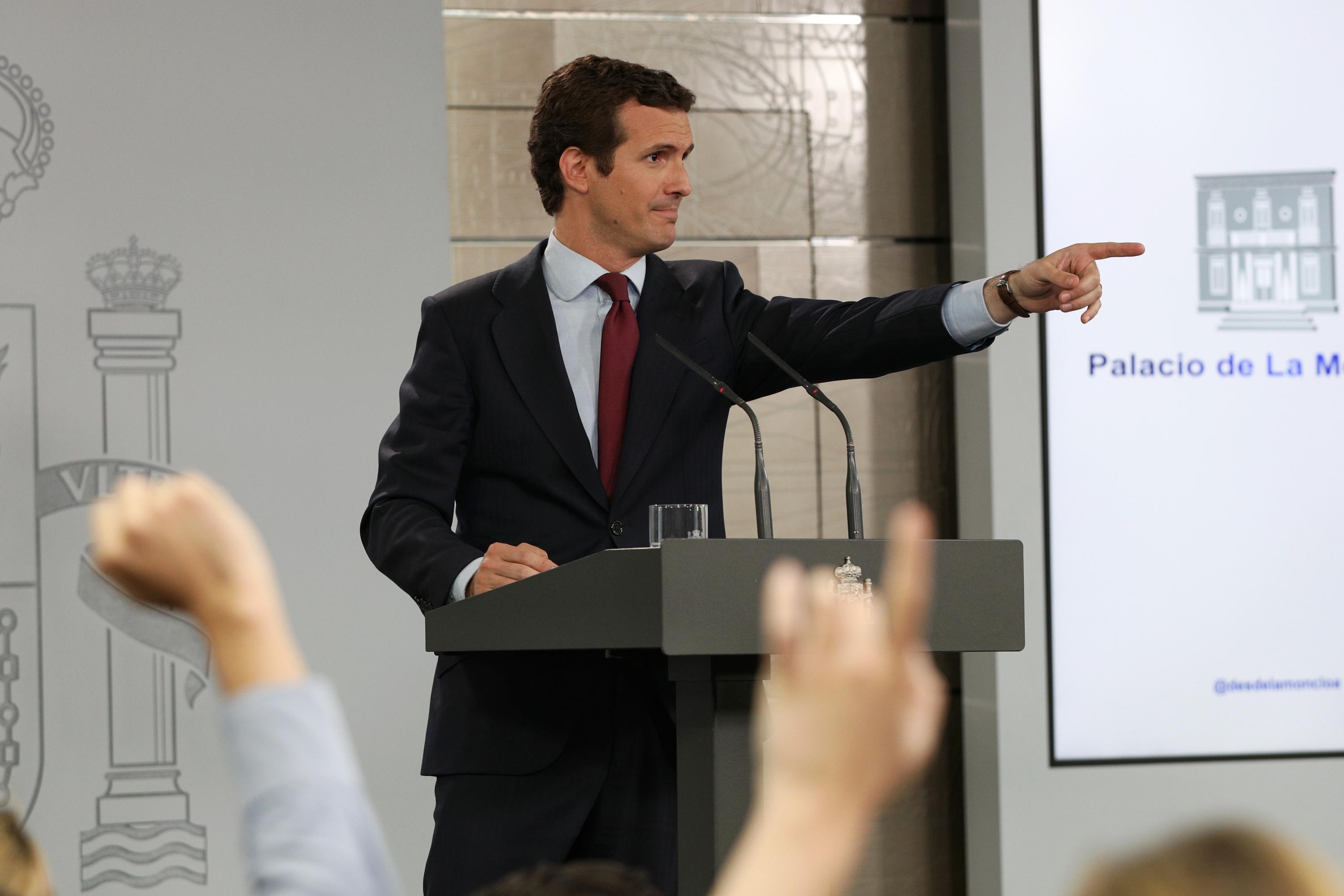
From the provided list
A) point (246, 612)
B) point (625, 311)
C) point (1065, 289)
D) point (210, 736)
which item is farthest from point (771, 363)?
point (210, 736)

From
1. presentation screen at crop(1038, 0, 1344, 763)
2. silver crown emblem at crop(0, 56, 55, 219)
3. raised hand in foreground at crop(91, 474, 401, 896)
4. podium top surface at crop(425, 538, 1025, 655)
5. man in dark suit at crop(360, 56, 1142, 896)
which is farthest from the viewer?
presentation screen at crop(1038, 0, 1344, 763)

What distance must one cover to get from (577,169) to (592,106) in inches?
4.2

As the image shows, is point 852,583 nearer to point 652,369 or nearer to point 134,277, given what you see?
point 652,369

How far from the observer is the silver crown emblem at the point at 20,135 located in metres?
3.47

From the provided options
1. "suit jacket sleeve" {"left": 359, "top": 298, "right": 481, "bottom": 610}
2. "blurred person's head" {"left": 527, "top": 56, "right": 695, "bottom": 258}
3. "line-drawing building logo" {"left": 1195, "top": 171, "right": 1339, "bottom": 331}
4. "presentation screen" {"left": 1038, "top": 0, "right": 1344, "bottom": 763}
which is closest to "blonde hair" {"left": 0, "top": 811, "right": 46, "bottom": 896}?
"suit jacket sleeve" {"left": 359, "top": 298, "right": 481, "bottom": 610}

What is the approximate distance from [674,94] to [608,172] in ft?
0.59

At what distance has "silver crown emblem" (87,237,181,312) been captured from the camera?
3.51 m

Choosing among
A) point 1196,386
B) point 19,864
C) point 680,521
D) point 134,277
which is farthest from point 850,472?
point 134,277

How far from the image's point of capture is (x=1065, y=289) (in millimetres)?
1839

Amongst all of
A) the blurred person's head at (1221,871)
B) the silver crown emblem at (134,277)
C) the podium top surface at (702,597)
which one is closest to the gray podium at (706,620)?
the podium top surface at (702,597)

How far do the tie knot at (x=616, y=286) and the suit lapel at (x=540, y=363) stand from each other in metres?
0.09

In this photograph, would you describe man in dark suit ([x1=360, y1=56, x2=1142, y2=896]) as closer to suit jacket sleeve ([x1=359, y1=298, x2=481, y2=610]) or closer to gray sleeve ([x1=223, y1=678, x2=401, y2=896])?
suit jacket sleeve ([x1=359, y1=298, x2=481, y2=610])

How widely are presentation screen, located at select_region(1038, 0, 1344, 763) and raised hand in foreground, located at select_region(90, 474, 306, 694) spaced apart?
10.4 ft

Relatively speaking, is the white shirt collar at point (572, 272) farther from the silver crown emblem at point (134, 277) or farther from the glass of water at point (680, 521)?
the silver crown emblem at point (134, 277)
